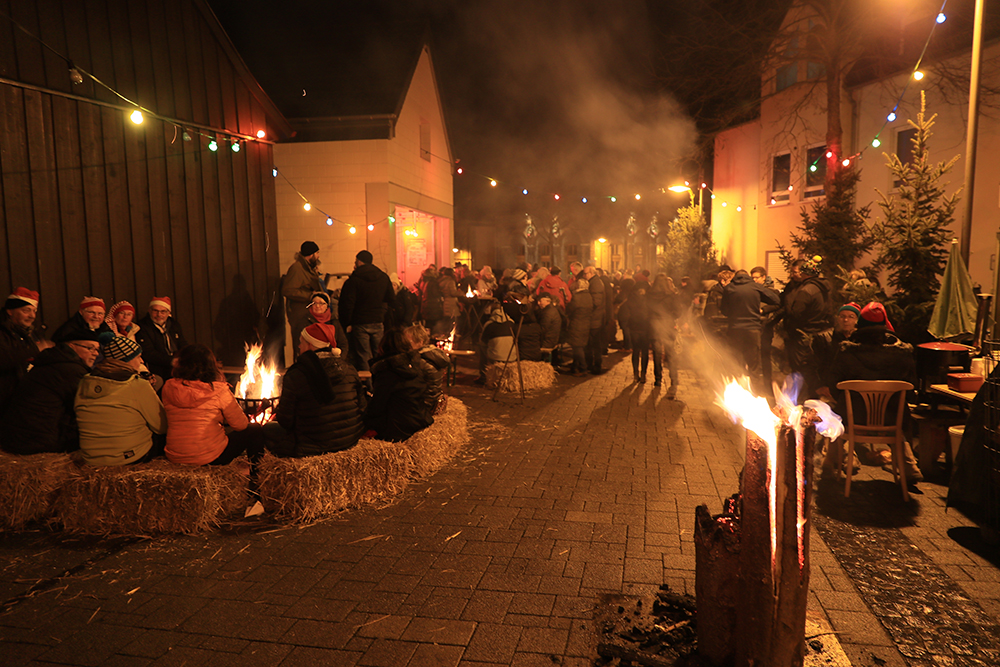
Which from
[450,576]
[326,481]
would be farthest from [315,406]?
[450,576]

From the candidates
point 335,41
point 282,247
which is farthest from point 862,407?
point 335,41

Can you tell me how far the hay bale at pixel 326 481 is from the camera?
4.69m

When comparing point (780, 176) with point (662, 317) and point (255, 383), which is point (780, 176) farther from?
point (255, 383)

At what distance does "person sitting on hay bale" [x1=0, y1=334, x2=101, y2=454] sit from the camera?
→ 480 cm

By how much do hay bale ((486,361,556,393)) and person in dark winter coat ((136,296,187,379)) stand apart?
4425 millimetres

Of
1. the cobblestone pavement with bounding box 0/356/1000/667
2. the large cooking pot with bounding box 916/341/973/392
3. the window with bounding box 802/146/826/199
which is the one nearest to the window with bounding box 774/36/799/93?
the window with bounding box 802/146/826/199

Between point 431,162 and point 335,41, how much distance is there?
3.70 meters

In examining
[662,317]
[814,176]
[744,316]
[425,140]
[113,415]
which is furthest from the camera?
[814,176]

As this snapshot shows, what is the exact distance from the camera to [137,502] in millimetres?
4434

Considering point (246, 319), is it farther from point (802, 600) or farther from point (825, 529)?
point (802, 600)

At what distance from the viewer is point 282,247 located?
1419 cm

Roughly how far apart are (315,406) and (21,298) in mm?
2861

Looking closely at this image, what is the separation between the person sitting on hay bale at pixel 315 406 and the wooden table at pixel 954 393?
16.9ft

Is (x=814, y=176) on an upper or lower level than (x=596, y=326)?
upper
